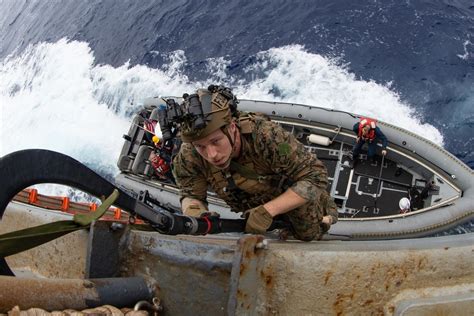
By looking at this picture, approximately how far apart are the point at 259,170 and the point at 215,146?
956mm

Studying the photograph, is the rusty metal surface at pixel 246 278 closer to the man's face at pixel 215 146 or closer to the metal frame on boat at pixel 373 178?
the man's face at pixel 215 146

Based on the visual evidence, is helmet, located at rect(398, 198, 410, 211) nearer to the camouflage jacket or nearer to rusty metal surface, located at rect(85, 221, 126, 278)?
the camouflage jacket

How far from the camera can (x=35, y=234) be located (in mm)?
1936

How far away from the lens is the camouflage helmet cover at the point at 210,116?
3.40 meters

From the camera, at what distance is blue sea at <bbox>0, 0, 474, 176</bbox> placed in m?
15.1

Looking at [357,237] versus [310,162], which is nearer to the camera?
[310,162]

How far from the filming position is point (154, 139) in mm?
12055

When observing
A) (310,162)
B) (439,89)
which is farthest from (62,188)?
(310,162)

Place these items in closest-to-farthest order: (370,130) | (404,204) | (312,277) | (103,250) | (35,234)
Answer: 1. (35,234)
2. (312,277)
3. (103,250)
4. (404,204)
5. (370,130)

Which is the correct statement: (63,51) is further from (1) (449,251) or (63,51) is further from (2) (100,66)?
(1) (449,251)

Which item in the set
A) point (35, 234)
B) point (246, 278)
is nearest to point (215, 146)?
point (246, 278)

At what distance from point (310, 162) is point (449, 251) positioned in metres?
1.84

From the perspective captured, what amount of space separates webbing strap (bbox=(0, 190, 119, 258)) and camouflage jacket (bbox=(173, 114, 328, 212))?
2.10 meters

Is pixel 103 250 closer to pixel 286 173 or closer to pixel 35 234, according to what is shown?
pixel 35 234
